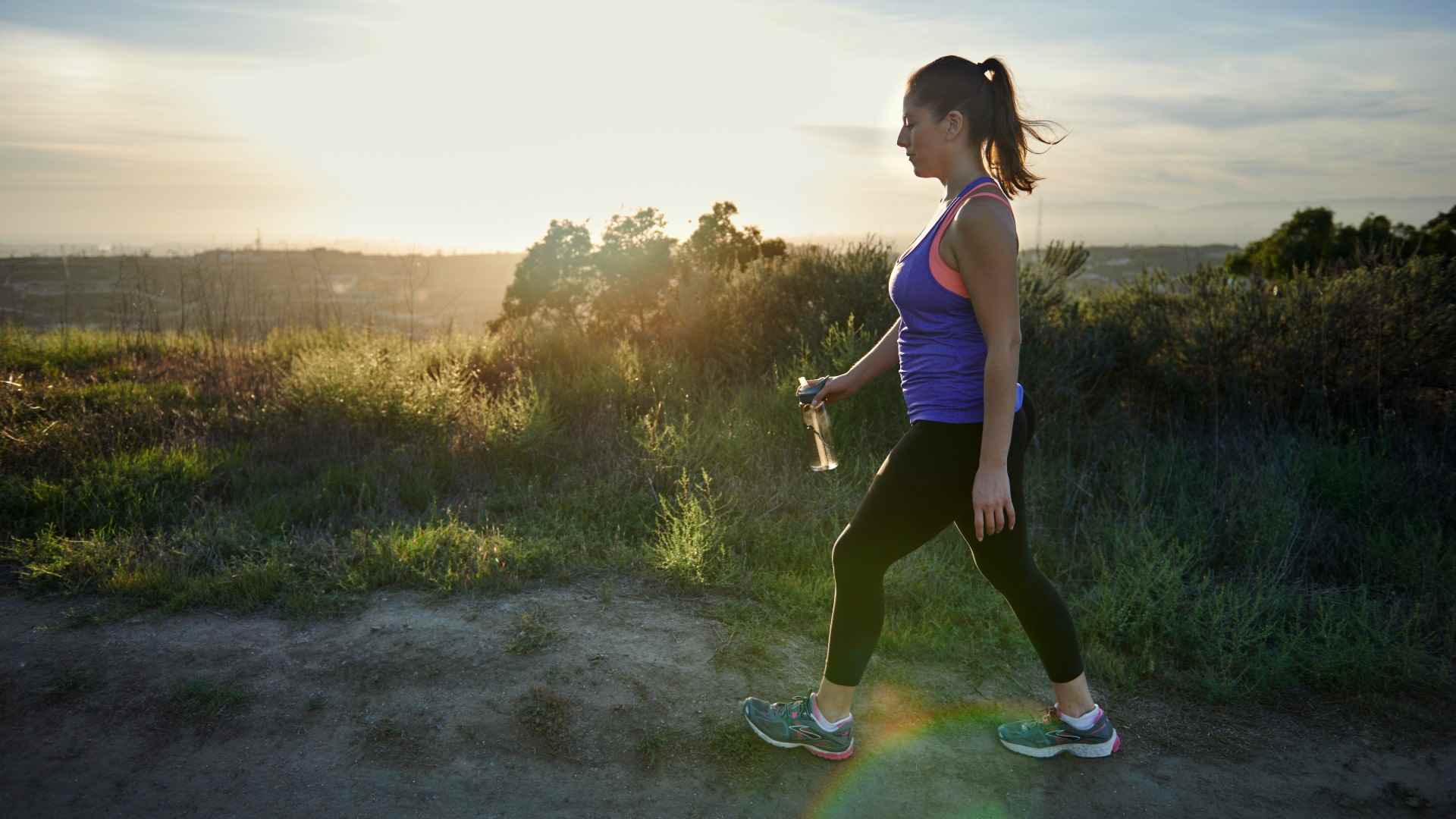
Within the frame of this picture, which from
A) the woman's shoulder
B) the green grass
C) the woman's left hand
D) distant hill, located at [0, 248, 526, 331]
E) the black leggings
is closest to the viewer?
the woman's shoulder

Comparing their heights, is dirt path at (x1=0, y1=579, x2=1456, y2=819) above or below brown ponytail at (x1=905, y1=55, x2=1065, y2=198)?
below

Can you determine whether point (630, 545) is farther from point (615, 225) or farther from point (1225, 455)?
point (615, 225)

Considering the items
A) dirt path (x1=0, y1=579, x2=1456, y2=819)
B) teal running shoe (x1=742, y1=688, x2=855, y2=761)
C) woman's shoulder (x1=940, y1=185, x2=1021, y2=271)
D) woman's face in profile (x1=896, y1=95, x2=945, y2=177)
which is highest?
woman's face in profile (x1=896, y1=95, x2=945, y2=177)

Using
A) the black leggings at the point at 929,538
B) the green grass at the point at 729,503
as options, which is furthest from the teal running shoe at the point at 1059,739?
the green grass at the point at 729,503

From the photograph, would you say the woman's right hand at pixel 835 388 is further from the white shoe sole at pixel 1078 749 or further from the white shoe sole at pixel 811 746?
the white shoe sole at pixel 1078 749

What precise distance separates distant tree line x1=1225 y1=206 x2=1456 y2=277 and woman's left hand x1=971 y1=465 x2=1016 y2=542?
1004 centimetres

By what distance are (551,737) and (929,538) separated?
5.00 ft

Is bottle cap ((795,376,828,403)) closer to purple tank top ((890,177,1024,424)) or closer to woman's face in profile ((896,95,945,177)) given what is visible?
purple tank top ((890,177,1024,424))

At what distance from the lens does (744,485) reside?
18.0ft

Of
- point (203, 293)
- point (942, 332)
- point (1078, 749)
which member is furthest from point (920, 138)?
point (203, 293)

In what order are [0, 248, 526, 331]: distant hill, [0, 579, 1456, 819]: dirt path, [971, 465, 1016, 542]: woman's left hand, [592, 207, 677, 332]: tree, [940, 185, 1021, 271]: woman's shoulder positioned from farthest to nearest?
[0, 248, 526, 331]: distant hill
[592, 207, 677, 332]: tree
[0, 579, 1456, 819]: dirt path
[971, 465, 1016, 542]: woman's left hand
[940, 185, 1021, 271]: woman's shoulder

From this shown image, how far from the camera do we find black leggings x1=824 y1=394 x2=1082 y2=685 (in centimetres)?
255

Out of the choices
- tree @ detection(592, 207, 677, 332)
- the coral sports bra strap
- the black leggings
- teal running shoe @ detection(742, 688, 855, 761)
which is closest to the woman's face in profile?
the coral sports bra strap

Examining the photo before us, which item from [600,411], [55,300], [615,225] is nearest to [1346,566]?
[600,411]
